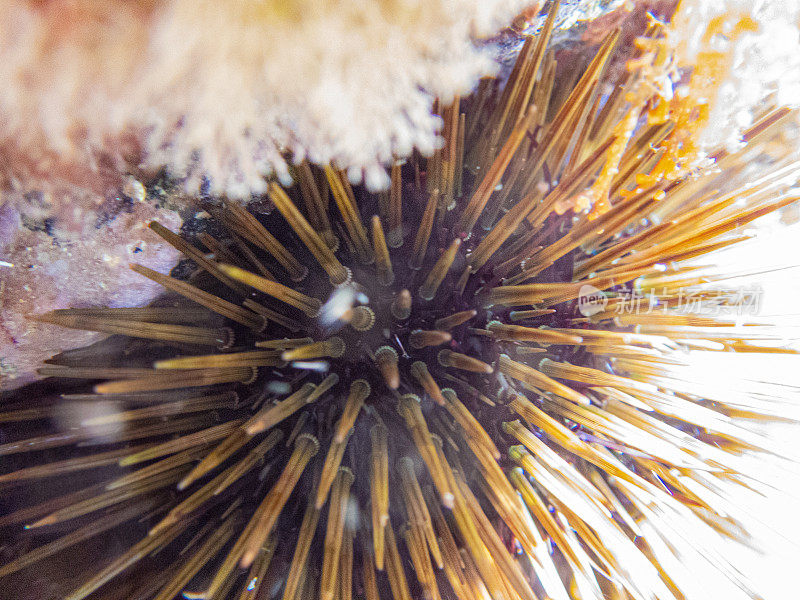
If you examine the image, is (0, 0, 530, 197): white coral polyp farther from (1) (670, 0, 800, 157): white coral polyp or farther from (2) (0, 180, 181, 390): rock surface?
(1) (670, 0, 800, 157): white coral polyp

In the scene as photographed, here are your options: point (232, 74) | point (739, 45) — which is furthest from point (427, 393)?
point (739, 45)

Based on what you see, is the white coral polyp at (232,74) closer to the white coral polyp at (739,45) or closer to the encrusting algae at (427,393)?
the encrusting algae at (427,393)

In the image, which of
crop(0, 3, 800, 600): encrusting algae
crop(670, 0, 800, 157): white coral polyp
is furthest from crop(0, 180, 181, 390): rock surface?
crop(670, 0, 800, 157): white coral polyp

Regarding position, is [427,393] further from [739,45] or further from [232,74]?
[739,45]

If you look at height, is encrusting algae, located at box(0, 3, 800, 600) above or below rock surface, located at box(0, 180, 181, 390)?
below

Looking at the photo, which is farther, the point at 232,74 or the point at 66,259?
the point at 66,259

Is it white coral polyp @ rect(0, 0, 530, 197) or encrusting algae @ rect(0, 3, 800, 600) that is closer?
white coral polyp @ rect(0, 0, 530, 197)

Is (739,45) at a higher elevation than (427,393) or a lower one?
higher
